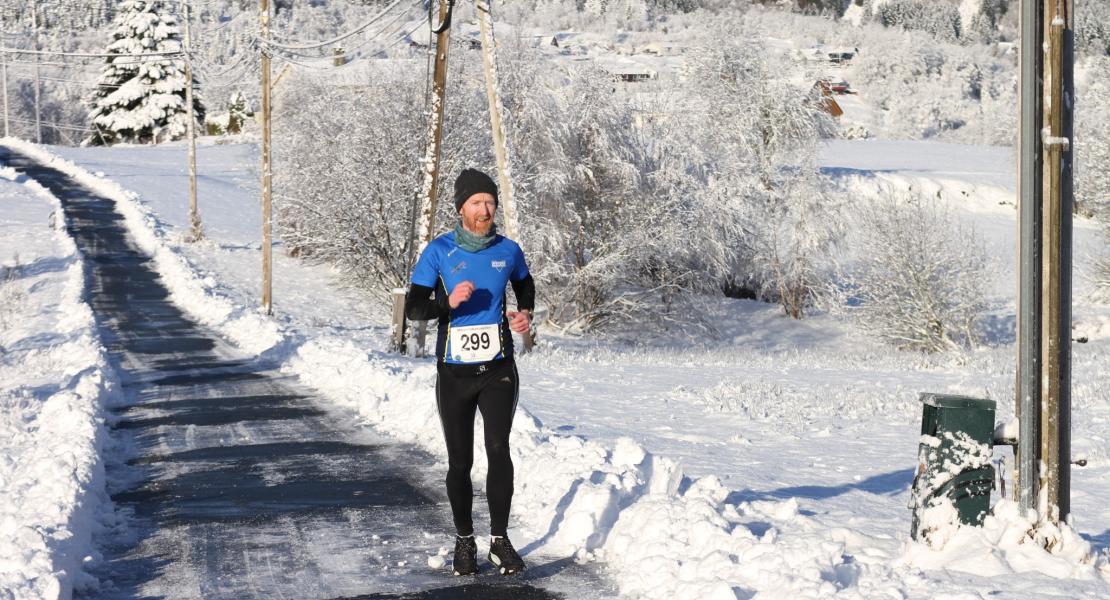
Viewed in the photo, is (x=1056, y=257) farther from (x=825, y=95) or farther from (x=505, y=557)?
(x=825, y=95)

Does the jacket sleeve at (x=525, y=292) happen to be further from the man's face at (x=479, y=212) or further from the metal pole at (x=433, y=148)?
the metal pole at (x=433, y=148)

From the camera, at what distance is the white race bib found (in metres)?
6.07

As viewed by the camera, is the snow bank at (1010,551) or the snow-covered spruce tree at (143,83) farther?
the snow-covered spruce tree at (143,83)

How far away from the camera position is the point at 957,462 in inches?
246

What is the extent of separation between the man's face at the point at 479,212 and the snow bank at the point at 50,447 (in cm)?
269

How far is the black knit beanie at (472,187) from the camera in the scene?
6070 millimetres

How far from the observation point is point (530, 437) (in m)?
9.66

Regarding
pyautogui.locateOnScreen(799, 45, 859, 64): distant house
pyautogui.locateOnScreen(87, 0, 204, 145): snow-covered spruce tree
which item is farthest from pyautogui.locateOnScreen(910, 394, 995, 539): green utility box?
pyautogui.locateOnScreen(799, 45, 859, 64): distant house

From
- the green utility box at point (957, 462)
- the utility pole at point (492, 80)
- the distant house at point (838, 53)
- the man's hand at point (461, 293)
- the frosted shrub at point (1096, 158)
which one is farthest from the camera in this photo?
the distant house at point (838, 53)

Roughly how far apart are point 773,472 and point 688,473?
2.87ft

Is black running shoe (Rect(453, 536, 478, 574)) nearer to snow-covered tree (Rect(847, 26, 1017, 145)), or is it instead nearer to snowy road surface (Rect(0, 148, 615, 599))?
snowy road surface (Rect(0, 148, 615, 599))

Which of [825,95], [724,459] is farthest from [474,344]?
[825,95]

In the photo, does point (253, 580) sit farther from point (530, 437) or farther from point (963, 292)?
point (963, 292)

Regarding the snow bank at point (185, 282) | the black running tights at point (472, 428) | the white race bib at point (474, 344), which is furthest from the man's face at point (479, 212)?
the snow bank at point (185, 282)
